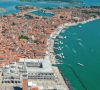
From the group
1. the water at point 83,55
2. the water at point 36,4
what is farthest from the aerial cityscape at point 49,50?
the water at point 36,4

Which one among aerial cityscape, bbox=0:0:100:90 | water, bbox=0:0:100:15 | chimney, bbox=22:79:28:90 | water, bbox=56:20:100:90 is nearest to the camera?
chimney, bbox=22:79:28:90

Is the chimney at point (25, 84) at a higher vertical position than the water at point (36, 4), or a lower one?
higher

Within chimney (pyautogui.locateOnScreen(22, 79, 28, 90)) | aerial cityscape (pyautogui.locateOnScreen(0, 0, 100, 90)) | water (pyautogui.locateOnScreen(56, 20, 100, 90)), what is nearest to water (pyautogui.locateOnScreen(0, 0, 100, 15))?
aerial cityscape (pyautogui.locateOnScreen(0, 0, 100, 90))

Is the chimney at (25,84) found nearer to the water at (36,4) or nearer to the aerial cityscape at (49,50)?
the aerial cityscape at (49,50)

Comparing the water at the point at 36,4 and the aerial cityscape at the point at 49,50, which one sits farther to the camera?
the water at the point at 36,4

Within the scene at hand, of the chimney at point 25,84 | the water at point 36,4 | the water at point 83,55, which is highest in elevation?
the chimney at point 25,84

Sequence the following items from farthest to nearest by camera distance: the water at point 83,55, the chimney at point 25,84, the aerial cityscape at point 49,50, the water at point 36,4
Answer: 1. the water at point 36,4
2. the water at point 83,55
3. the aerial cityscape at point 49,50
4. the chimney at point 25,84

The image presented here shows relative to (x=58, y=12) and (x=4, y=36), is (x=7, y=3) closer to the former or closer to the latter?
(x=58, y=12)

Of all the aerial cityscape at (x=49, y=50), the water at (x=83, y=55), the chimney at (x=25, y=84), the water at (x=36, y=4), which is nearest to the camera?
the chimney at (x=25, y=84)

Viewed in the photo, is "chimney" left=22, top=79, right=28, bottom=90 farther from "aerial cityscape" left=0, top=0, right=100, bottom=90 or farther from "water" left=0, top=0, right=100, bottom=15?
"water" left=0, top=0, right=100, bottom=15
